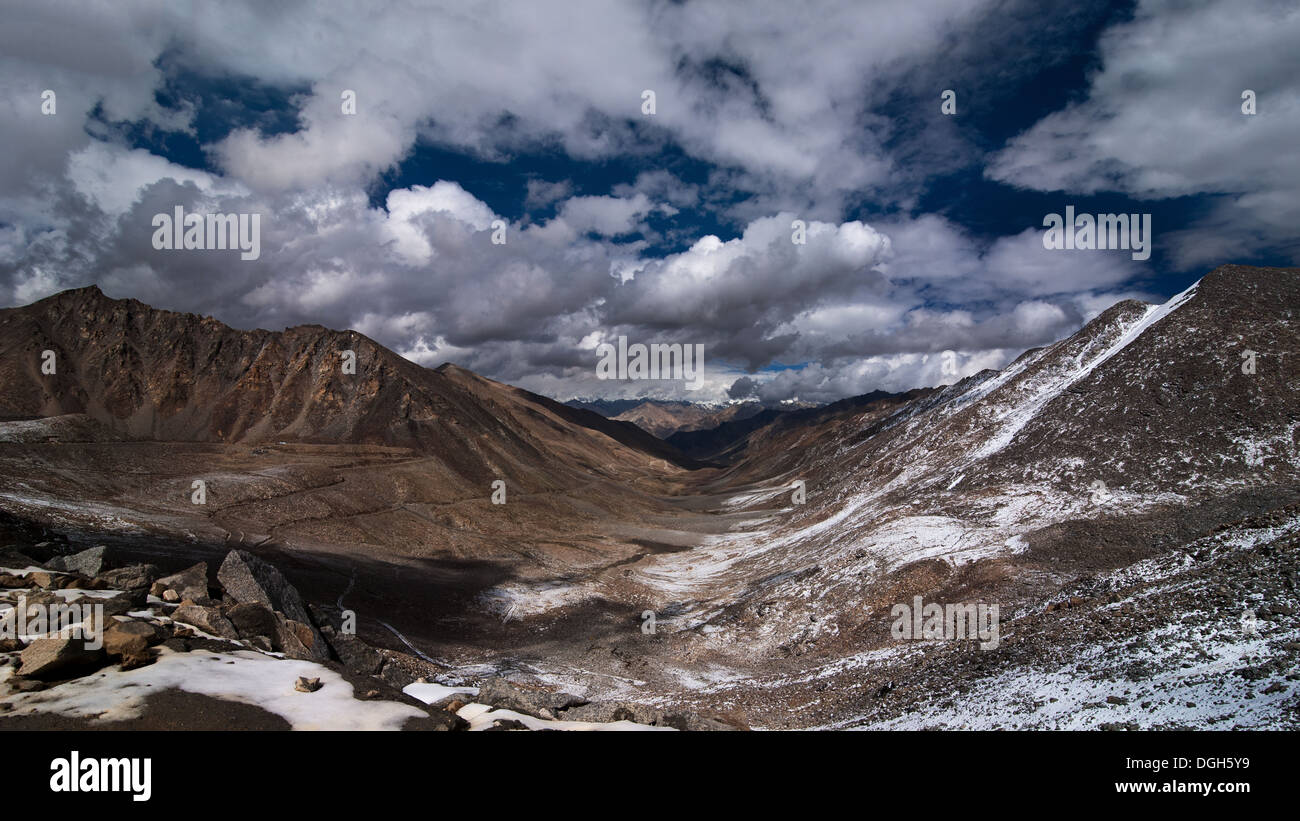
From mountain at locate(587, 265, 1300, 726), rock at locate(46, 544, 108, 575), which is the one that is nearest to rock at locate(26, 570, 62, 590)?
rock at locate(46, 544, 108, 575)

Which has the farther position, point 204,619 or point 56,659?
point 204,619

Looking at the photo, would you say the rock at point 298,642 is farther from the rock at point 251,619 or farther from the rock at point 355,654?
the rock at point 355,654

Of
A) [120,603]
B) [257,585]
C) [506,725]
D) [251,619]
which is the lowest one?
[506,725]

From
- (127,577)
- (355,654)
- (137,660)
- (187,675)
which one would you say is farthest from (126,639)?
(355,654)

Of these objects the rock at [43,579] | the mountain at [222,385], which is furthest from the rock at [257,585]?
the mountain at [222,385]

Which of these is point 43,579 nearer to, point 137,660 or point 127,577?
point 127,577

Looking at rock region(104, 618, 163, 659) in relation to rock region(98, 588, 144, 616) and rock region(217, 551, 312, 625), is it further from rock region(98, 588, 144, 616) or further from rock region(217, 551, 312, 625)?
rock region(217, 551, 312, 625)
